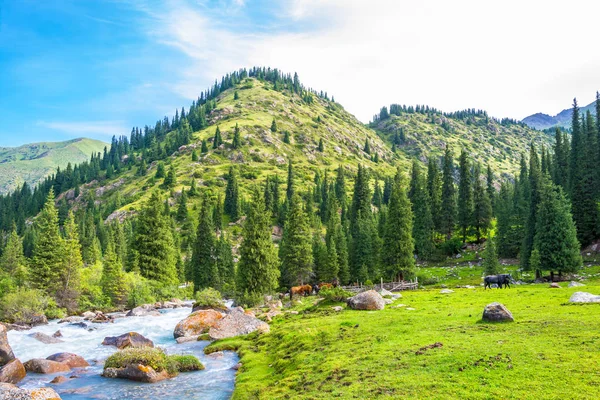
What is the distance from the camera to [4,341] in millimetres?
28141

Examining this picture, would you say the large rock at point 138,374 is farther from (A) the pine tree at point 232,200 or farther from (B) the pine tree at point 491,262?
(A) the pine tree at point 232,200

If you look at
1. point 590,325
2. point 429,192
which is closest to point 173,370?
point 590,325

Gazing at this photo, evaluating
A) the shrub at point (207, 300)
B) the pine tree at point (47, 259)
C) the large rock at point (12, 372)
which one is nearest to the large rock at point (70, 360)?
the large rock at point (12, 372)

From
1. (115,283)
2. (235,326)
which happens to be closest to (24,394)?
(235,326)

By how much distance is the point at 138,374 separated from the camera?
23969mm

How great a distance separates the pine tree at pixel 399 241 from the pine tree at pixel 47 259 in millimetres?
55273

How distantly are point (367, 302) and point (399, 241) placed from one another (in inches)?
1354

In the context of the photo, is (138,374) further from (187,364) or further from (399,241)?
(399,241)

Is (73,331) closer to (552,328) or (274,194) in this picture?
(552,328)

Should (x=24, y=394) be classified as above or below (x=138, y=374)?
above

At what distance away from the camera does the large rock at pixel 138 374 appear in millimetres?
23734

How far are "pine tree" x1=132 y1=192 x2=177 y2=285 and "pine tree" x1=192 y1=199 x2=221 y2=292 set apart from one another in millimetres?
16722

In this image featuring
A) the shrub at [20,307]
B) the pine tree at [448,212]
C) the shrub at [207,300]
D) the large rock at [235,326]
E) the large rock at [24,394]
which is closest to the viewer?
the large rock at [24,394]

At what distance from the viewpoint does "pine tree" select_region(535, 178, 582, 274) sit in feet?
166
